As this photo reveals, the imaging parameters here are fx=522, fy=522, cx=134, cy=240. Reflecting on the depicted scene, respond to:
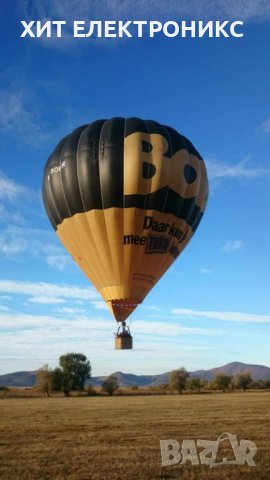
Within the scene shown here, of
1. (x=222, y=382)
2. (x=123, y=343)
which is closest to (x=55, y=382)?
(x=222, y=382)

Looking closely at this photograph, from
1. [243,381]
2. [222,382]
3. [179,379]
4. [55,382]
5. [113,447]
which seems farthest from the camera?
[243,381]

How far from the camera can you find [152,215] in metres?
28.1

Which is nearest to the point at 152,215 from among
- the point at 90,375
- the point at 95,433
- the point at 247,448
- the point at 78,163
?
the point at 78,163

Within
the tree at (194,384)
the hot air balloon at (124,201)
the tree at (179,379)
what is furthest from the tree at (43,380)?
the hot air balloon at (124,201)

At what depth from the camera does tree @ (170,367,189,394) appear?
110375 millimetres

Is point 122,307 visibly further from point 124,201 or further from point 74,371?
point 74,371

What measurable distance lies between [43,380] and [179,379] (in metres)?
31.5

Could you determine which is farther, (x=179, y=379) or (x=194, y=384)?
(x=194, y=384)

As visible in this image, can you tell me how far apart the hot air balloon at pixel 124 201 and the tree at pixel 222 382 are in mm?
89898

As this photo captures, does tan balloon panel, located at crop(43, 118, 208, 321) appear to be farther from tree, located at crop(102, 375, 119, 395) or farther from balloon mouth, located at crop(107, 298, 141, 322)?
tree, located at crop(102, 375, 119, 395)

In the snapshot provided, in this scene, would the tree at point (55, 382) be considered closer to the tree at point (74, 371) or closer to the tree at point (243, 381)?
the tree at point (74, 371)

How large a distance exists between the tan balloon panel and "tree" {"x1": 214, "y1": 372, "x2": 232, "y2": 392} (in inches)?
3537

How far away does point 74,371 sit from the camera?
9850cm

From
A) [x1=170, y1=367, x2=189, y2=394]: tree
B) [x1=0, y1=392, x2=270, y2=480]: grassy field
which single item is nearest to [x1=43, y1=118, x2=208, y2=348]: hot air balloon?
[x1=0, y1=392, x2=270, y2=480]: grassy field
